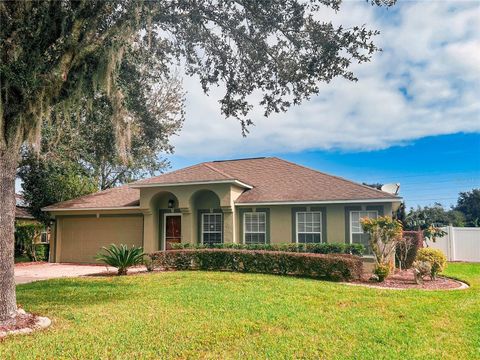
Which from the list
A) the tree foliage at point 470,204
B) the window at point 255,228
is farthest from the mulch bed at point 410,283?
the tree foliage at point 470,204

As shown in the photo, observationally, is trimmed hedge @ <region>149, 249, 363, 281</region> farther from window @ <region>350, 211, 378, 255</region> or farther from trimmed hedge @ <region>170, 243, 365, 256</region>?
window @ <region>350, 211, 378, 255</region>

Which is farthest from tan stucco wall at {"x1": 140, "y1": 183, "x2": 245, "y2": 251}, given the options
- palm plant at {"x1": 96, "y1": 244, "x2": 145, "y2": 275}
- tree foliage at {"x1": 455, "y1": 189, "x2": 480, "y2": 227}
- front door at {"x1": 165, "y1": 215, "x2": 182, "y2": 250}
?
tree foliage at {"x1": 455, "y1": 189, "x2": 480, "y2": 227}

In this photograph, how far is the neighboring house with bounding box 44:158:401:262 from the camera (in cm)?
1639

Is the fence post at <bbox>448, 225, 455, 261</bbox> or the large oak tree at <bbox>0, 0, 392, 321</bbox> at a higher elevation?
the large oak tree at <bbox>0, 0, 392, 321</bbox>

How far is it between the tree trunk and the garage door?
39.5 feet

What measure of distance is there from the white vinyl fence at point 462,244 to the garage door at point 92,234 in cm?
1581

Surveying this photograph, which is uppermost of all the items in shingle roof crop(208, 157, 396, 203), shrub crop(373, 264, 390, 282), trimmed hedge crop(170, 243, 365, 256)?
shingle roof crop(208, 157, 396, 203)

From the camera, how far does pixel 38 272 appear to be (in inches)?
643

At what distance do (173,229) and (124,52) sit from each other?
11.6 m

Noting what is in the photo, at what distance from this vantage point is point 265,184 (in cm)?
1911

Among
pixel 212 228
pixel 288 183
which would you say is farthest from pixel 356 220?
pixel 212 228

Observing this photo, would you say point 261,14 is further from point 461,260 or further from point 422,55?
point 461,260

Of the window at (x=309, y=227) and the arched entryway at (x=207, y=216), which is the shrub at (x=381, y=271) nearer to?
the window at (x=309, y=227)

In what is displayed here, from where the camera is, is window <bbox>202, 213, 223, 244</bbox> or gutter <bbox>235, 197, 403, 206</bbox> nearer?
gutter <bbox>235, 197, 403, 206</bbox>
